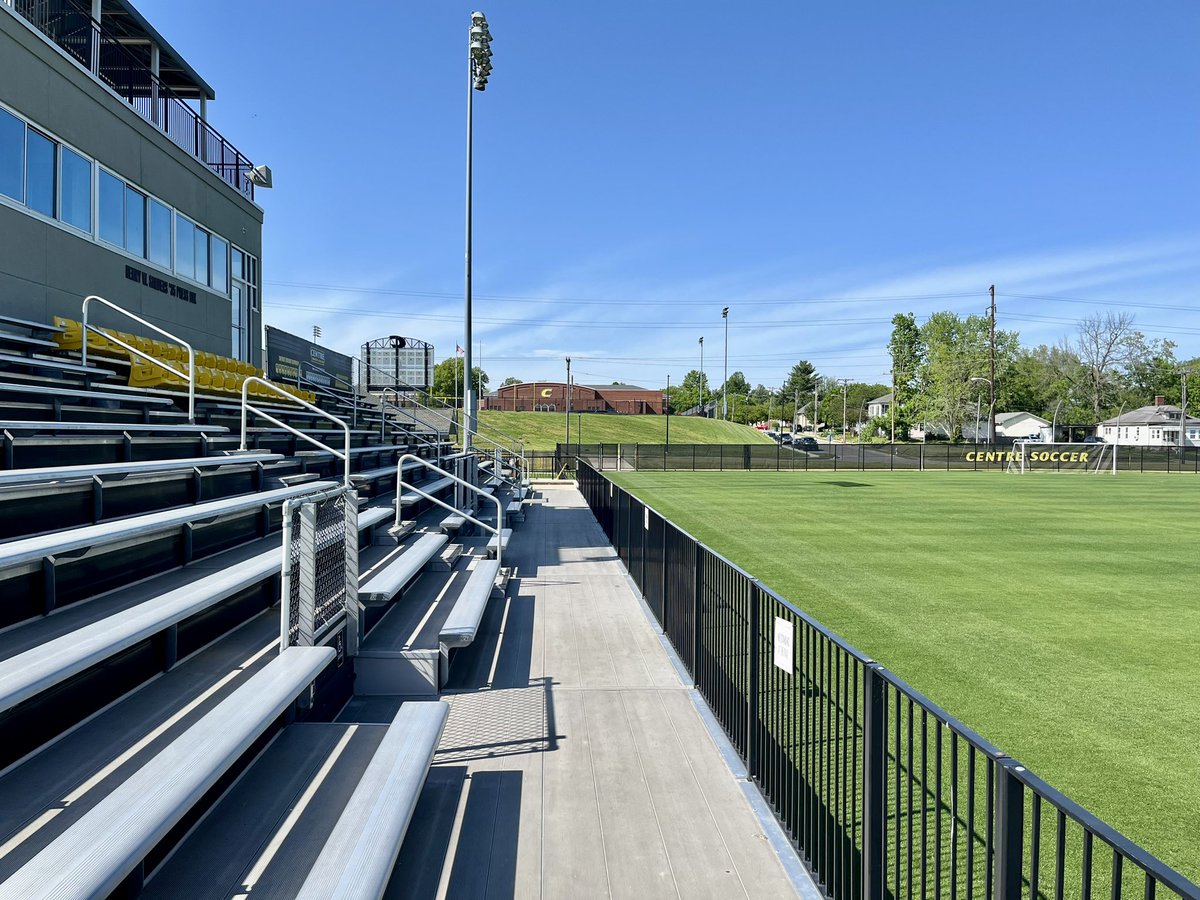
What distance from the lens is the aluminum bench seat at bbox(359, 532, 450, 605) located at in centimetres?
598

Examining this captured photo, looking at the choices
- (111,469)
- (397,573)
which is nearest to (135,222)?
(397,573)

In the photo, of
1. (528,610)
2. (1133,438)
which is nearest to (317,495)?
(528,610)

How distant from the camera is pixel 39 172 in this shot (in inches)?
442

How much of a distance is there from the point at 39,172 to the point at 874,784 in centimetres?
1406

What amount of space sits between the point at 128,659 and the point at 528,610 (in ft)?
18.9

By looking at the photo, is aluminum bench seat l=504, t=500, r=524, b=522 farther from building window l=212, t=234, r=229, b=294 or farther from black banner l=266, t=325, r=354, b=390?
building window l=212, t=234, r=229, b=294

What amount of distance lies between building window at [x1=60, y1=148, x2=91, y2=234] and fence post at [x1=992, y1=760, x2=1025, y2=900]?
14.7 metres

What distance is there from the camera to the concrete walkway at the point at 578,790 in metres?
3.62

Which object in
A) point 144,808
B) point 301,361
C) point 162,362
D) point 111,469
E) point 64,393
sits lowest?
point 144,808

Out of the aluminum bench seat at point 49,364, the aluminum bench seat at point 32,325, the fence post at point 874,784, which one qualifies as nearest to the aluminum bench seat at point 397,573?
the fence post at point 874,784

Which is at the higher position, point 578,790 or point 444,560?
point 444,560

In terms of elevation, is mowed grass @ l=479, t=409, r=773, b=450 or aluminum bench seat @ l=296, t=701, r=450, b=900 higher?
mowed grass @ l=479, t=409, r=773, b=450

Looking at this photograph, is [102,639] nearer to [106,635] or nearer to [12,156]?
[106,635]

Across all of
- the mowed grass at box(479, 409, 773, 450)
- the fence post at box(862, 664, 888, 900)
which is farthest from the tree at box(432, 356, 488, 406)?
the fence post at box(862, 664, 888, 900)
